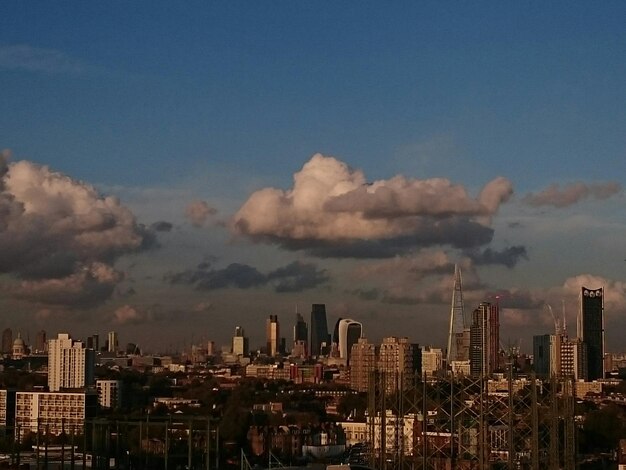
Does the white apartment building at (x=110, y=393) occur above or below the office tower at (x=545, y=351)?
below

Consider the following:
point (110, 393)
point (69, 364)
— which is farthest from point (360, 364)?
point (110, 393)

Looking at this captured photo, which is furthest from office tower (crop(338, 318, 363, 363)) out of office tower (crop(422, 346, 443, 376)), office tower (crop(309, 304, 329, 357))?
office tower (crop(422, 346, 443, 376))

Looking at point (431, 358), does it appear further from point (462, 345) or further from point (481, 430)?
point (481, 430)

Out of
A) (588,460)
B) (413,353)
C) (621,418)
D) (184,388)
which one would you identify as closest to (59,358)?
(184,388)

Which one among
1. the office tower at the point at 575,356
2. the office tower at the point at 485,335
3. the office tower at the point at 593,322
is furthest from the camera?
the office tower at the point at 593,322

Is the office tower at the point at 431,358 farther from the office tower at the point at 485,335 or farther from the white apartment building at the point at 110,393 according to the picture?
the white apartment building at the point at 110,393

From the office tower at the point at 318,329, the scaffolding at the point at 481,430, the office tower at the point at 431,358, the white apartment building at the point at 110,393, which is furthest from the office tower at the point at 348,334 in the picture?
the scaffolding at the point at 481,430

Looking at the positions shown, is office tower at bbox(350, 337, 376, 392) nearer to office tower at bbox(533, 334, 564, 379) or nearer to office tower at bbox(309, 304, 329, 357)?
office tower at bbox(533, 334, 564, 379)
